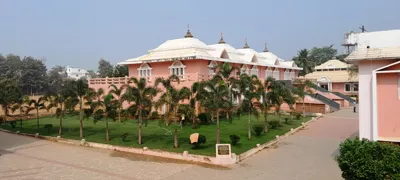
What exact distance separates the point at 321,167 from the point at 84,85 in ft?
47.1

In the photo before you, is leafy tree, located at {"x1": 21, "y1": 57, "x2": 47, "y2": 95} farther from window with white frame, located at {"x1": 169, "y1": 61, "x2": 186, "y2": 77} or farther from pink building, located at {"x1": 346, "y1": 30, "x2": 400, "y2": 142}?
pink building, located at {"x1": 346, "y1": 30, "x2": 400, "y2": 142}

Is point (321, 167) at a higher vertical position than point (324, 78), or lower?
lower

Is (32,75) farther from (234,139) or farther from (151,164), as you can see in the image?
(234,139)

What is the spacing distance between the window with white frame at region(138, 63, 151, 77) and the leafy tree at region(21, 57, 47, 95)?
4765cm

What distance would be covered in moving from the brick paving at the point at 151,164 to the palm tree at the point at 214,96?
297cm

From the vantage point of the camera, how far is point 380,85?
10562mm

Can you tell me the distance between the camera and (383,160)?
27.4 feet

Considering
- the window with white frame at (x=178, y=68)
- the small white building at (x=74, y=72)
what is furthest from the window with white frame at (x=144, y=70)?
the small white building at (x=74, y=72)

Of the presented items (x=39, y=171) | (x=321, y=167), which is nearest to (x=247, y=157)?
(x=321, y=167)

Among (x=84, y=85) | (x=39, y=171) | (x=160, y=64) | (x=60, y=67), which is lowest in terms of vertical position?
(x=39, y=171)

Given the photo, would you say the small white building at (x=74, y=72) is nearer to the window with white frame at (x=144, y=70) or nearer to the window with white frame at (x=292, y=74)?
the window with white frame at (x=292, y=74)

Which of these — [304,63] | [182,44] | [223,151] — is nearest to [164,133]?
[223,151]

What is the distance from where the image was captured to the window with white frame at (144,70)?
27406 mm

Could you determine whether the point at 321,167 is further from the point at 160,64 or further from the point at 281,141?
the point at 160,64
